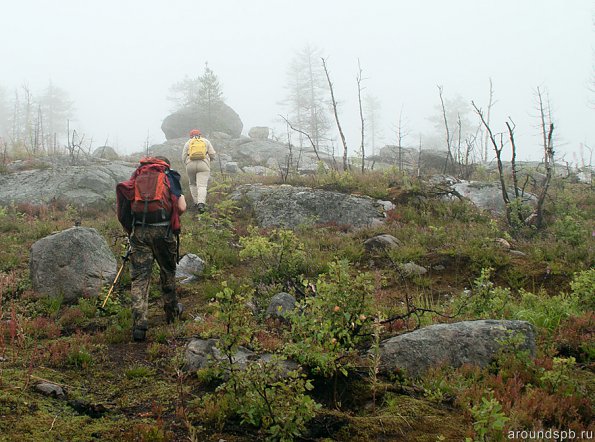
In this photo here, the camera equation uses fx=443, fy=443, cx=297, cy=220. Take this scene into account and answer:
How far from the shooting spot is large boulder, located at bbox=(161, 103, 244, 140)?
130 feet

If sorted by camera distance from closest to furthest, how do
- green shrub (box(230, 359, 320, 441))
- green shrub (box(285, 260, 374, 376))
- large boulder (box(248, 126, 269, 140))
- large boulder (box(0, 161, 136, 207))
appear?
1. green shrub (box(230, 359, 320, 441))
2. green shrub (box(285, 260, 374, 376))
3. large boulder (box(0, 161, 136, 207))
4. large boulder (box(248, 126, 269, 140))

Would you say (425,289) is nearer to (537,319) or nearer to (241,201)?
(537,319)

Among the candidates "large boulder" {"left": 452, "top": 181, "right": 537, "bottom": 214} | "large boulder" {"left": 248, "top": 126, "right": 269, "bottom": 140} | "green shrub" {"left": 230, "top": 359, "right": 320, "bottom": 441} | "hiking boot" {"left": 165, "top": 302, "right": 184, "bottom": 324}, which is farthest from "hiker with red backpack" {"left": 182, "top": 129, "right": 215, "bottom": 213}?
"large boulder" {"left": 248, "top": 126, "right": 269, "bottom": 140}

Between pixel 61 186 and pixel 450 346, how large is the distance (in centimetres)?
1414

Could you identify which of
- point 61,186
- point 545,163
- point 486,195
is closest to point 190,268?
point 61,186

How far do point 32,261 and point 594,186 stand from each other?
53.0ft

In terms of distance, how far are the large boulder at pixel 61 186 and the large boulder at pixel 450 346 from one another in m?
12.2

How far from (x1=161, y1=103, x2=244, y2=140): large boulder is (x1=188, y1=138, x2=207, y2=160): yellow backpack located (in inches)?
A: 1059

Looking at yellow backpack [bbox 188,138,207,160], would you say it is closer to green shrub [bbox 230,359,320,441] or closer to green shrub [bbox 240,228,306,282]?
green shrub [bbox 240,228,306,282]

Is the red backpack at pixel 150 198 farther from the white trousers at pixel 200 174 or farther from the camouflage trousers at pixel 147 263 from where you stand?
the white trousers at pixel 200 174

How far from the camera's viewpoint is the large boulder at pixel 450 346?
4.17 meters

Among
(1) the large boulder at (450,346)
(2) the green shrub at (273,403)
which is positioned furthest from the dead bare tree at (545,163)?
(2) the green shrub at (273,403)

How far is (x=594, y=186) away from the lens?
1466cm

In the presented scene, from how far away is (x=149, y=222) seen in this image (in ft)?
21.1
